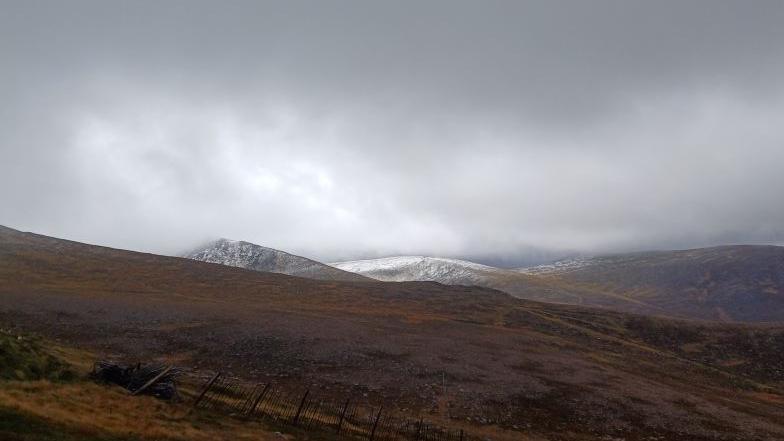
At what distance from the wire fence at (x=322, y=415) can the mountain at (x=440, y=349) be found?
3075 mm

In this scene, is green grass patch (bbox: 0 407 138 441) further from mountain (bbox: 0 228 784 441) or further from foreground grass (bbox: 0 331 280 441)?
mountain (bbox: 0 228 784 441)

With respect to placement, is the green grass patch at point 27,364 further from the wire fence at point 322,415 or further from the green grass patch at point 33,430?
the wire fence at point 322,415

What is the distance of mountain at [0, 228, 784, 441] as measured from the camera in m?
36.9

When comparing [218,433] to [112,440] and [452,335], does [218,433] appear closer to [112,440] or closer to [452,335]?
[112,440]

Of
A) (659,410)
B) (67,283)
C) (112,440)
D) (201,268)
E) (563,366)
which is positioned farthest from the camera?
(201,268)

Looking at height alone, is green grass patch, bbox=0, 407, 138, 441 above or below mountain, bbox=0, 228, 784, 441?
above

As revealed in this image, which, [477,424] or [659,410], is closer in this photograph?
[477,424]

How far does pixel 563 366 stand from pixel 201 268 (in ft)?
300

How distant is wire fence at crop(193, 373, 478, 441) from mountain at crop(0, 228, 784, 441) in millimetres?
3075

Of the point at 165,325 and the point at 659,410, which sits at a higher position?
the point at 165,325

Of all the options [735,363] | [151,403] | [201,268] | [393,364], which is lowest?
[735,363]

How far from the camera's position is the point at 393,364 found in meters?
46.4

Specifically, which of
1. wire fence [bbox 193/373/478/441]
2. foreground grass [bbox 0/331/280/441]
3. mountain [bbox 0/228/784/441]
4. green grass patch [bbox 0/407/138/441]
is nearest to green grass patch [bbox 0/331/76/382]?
foreground grass [bbox 0/331/280/441]

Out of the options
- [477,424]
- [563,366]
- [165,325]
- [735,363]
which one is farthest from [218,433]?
[735,363]
